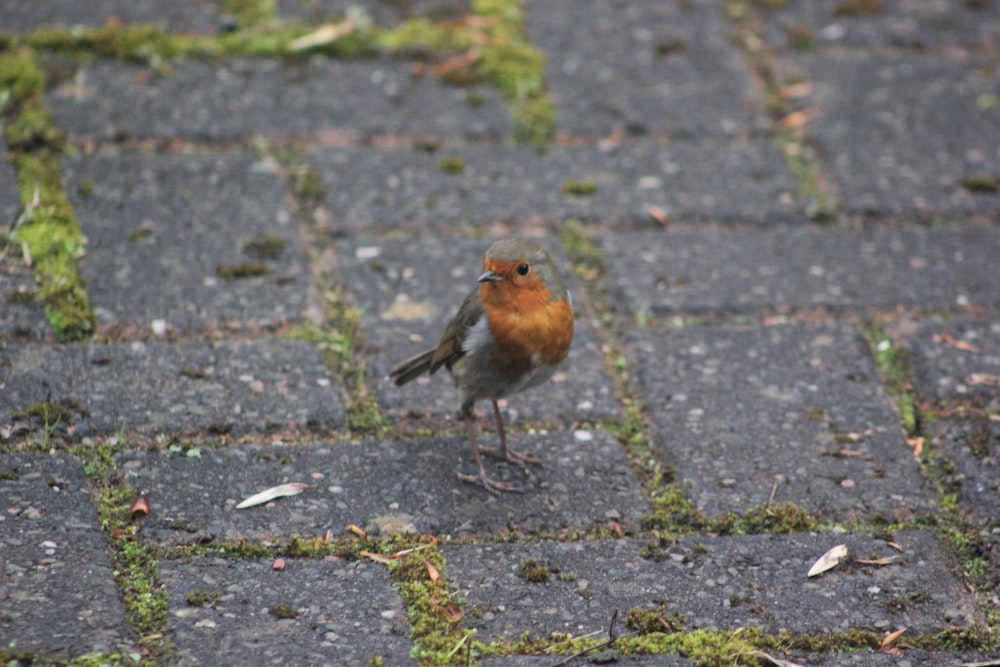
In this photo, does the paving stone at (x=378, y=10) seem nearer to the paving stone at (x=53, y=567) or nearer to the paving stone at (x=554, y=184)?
the paving stone at (x=554, y=184)

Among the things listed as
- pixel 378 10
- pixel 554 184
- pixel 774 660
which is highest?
pixel 378 10

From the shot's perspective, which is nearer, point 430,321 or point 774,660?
point 774,660

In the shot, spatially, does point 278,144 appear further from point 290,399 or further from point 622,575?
point 622,575

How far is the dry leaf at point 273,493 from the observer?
10.6 ft

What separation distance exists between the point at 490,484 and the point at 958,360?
5.40ft

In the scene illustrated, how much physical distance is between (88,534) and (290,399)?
81cm

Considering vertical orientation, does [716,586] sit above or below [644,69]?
below

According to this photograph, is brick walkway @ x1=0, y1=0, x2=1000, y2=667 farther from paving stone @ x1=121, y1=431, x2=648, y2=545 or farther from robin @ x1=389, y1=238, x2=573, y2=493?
robin @ x1=389, y1=238, x2=573, y2=493

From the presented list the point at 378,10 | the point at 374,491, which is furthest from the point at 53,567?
the point at 378,10

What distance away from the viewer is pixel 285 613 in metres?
2.83

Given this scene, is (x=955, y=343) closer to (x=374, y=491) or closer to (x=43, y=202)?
(x=374, y=491)

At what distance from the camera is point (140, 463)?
3.32 meters

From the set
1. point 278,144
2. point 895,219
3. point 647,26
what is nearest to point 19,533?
point 278,144

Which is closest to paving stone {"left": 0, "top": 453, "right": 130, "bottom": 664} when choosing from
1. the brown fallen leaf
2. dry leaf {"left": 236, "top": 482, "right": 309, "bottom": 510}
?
dry leaf {"left": 236, "top": 482, "right": 309, "bottom": 510}
